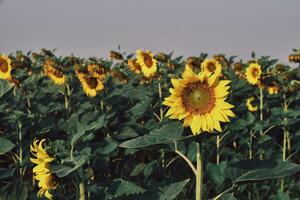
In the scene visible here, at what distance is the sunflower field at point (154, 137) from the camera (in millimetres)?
1665

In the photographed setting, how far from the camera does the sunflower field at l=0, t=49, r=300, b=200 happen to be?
1.67 m

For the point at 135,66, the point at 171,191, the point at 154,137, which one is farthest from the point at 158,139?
the point at 135,66

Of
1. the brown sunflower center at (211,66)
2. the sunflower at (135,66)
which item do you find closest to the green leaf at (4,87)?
the brown sunflower center at (211,66)

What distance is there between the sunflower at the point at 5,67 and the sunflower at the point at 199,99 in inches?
124

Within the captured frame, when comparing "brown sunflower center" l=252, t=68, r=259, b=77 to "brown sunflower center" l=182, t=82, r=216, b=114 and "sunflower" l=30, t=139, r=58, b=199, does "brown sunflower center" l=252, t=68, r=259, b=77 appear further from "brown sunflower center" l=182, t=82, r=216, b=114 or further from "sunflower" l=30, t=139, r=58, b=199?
"sunflower" l=30, t=139, r=58, b=199

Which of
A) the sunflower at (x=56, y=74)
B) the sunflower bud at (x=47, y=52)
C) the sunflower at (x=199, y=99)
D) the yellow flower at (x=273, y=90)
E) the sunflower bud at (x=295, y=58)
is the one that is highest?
the sunflower bud at (x=47, y=52)

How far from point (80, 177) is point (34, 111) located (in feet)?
9.70

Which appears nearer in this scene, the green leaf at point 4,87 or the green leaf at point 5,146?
the green leaf at point 4,87

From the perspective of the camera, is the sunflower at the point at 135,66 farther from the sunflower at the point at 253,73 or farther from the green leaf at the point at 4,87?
the green leaf at the point at 4,87

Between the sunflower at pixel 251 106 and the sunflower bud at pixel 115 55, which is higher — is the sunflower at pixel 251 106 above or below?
below

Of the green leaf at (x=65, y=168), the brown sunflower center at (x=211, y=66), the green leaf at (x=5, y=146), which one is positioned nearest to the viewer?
the green leaf at (x=65, y=168)

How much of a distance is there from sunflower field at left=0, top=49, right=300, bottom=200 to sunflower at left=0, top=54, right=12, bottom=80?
11 millimetres

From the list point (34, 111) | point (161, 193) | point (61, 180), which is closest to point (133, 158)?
point (34, 111)

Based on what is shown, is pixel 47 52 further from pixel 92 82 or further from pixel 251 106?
pixel 251 106
